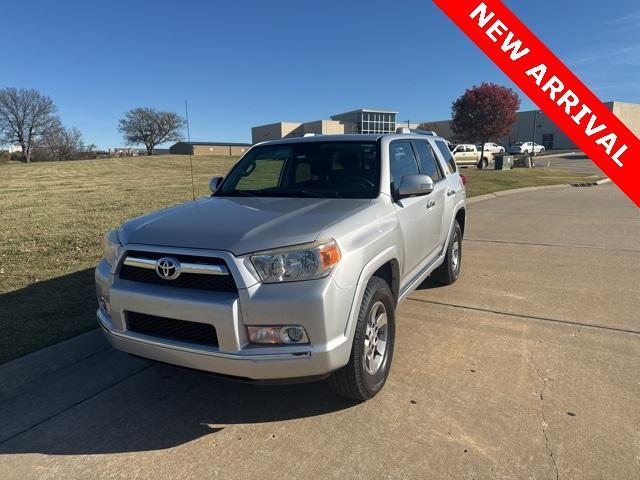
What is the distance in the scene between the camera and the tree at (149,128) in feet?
291

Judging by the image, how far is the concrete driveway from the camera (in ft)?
8.81

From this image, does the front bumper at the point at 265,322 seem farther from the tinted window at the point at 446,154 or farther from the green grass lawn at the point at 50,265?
the tinted window at the point at 446,154

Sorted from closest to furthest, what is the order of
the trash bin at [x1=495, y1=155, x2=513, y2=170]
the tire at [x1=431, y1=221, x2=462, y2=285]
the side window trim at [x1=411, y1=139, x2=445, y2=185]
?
the side window trim at [x1=411, y1=139, x2=445, y2=185]
the tire at [x1=431, y1=221, x2=462, y2=285]
the trash bin at [x1=495, y1=155, x2=513, y2=170]

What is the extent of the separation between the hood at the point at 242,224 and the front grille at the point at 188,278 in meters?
0.08

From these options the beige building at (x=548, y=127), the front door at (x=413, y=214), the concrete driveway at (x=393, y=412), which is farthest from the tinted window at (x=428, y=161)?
the beige building at (x=548, y=127)

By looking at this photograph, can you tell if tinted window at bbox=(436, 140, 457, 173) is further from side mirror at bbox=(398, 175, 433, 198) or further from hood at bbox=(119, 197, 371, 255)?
hood at bbox=(119, 197, 371, 255)

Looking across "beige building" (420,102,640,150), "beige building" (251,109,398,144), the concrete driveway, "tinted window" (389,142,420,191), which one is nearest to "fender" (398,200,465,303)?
the concrete driveway

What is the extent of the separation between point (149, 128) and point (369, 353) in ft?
312

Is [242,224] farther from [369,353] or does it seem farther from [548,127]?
[548,127]

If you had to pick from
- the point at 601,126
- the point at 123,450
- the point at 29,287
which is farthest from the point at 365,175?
the point at 601,126

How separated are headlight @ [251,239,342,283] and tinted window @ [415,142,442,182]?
2601 mm

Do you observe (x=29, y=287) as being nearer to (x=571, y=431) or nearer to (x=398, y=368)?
(x=398, y=368)

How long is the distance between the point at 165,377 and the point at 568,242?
7.51 m

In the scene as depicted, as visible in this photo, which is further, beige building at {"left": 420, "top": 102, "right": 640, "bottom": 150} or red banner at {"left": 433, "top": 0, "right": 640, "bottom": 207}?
beige building at {"left": 420, "top": 102, "right": 640, "bottom": 150}
